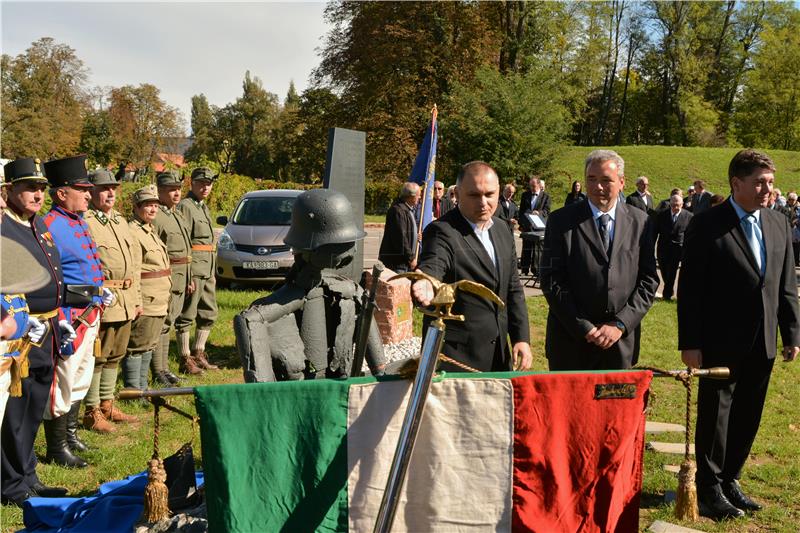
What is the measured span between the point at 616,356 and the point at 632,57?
64.8 meters

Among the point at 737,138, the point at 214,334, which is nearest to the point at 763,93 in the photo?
the point at 737,138

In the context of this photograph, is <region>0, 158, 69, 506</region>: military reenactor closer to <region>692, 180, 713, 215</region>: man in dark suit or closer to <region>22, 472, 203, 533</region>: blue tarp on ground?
<region>22, 472, 203, 533</region>: blue tarp on ground

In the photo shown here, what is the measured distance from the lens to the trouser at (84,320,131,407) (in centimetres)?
586

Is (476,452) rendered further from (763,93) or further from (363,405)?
(763,93)

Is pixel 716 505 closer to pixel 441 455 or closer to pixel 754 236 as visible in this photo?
pixel 754 236

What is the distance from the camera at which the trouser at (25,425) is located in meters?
4.46

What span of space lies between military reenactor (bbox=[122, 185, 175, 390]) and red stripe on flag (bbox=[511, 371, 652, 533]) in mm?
4568

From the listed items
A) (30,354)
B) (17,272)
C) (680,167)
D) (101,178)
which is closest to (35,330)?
(30,354)

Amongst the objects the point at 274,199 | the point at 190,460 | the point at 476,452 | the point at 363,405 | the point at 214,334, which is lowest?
the point at 214,334

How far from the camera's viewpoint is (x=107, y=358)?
591 cm

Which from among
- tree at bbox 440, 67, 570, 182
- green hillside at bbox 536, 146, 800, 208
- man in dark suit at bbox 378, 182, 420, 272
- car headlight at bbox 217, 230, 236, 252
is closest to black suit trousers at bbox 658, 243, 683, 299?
man in dark suit at bbox 378, 182, 420, 272

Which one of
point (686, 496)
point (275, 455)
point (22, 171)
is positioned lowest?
point (686, 496)

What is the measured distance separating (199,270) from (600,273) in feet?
16.3

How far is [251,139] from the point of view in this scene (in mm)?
71062
